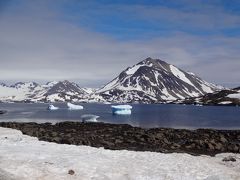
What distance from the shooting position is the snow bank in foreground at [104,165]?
68.7ft

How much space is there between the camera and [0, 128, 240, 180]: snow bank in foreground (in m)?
21.0

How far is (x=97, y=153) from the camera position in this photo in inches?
1075

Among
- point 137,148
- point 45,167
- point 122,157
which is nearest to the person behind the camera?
point 45,167

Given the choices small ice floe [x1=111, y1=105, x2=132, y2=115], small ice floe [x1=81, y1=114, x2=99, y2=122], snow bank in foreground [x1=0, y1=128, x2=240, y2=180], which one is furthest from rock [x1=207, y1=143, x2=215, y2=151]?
small ice floe [x1=111, y1=105, x2=132, y2=115]

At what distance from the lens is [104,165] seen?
23172 millimetres

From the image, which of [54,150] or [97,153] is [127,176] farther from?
[54,150]

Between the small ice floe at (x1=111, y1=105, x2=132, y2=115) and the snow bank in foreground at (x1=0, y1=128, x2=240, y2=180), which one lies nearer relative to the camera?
the snow bank in foreground at (x1=0, y1=128, x2=240, y2=180)

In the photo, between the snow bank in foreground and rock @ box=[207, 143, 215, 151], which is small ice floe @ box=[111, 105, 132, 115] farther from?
the snow bank in foreground

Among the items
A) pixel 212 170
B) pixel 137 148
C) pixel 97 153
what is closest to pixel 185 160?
pixel 212 170

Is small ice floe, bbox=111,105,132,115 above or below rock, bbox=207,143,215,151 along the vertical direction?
above

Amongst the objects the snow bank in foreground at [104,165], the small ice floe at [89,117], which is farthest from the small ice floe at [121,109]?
the snow bank in foreground at [104,165]

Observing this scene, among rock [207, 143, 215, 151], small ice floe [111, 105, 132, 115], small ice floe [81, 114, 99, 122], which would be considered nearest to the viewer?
rock [207, 143, 215, 151]

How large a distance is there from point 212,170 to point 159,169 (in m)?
3.23

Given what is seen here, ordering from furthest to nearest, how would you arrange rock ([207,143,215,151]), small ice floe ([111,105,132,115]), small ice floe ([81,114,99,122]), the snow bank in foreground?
small ice floe ([111,105,132,115])
small ice floe ([81,114,99,122])
rock ([207,143,215,151])
the snow bank in foreground
